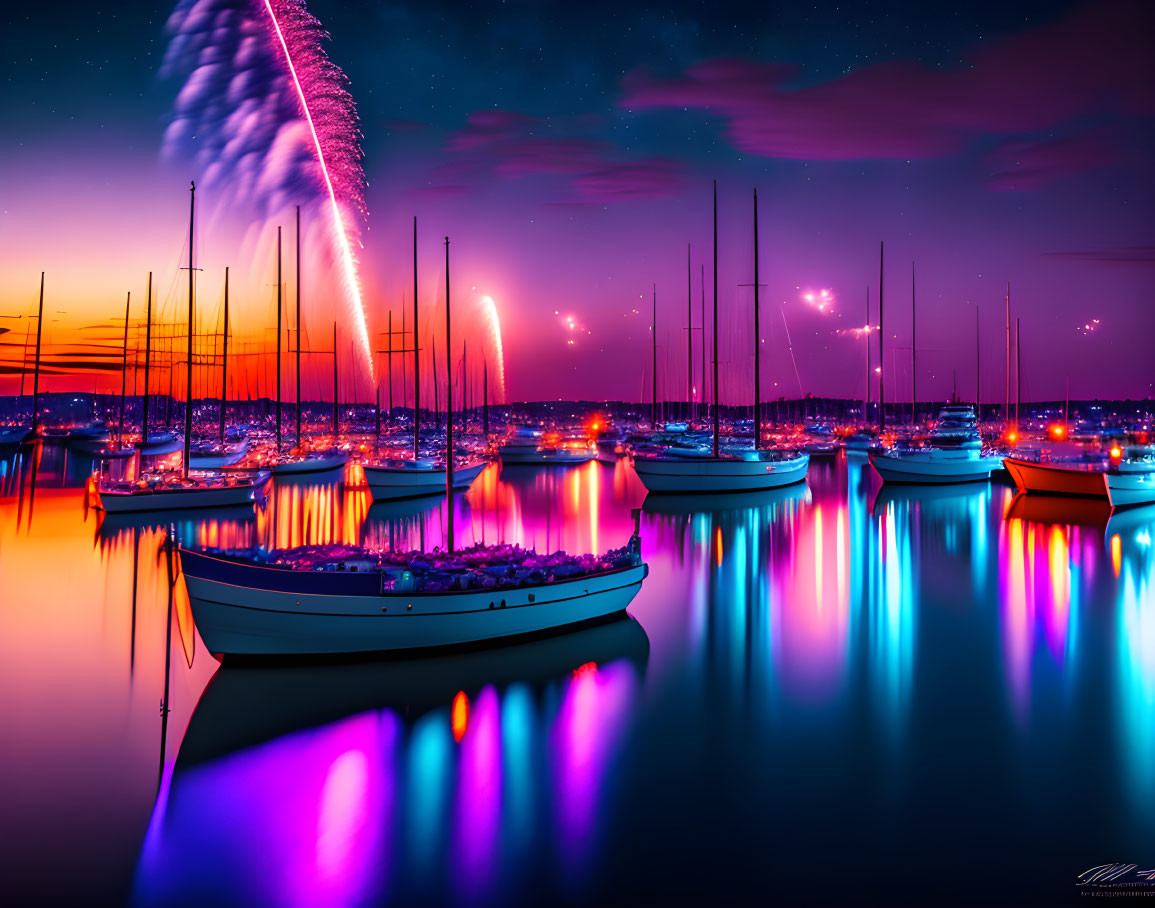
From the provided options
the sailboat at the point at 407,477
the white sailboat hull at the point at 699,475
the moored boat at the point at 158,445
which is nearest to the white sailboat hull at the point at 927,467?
the white sailboat hull at the point at 699,475

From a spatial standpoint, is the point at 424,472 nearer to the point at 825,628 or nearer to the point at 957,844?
the point at 825,628

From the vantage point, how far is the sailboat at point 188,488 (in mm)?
32625

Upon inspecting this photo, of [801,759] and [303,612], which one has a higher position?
[303,612]

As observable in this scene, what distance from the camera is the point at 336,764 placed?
9.84 m

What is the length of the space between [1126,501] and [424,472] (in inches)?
1546

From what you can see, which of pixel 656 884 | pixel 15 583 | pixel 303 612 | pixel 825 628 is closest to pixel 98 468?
pixel 15 583

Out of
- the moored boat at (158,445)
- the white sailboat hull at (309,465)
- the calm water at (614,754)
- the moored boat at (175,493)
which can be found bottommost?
the calm water at (614,754)

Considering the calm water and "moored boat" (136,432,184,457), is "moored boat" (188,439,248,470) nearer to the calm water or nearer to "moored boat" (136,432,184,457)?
"moored boat" (136,432,184,457)

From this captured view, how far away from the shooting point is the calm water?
7.52 metres

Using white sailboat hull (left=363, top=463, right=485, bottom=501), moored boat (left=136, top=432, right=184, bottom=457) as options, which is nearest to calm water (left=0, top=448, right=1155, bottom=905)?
white sailboat hull (left=363, top=463, right=485, bottom=501)

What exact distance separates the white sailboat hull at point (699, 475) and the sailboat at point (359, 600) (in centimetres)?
2788

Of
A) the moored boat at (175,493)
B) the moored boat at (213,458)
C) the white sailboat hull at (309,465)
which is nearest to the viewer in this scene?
the moored boat at (175,493)

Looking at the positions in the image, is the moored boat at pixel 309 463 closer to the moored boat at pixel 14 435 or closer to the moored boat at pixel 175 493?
the moored boat at pixel 175 493

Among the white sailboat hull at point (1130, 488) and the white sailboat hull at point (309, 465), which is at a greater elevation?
the white sailboat hull at point (309, 465)
